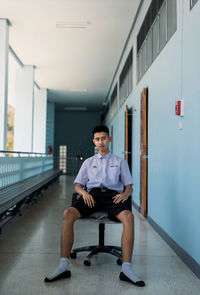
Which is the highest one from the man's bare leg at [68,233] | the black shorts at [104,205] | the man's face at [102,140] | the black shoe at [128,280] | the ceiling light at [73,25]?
the ceiling light at [73,25]

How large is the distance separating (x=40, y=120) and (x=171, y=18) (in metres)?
9.68

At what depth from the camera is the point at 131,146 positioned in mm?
6867

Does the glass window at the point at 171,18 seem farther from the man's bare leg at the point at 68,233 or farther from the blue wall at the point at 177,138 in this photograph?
the man's bare leg at the point at 68,233

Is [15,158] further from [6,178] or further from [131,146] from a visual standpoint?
[131,146]

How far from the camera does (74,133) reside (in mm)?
17984

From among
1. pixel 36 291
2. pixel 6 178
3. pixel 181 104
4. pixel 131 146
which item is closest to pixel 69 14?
pixel 131 146

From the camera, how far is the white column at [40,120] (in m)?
12.5

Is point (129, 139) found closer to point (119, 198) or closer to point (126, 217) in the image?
point (119, 198)

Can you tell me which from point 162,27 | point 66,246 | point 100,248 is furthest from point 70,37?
point 66,246

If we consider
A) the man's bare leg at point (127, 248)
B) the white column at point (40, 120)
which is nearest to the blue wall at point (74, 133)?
the white column at point (40, 120)

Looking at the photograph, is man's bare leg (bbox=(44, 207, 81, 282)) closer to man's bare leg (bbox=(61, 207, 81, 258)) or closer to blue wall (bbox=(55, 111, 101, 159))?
man's bare leg (bbox=(61, 207, 81, 258))

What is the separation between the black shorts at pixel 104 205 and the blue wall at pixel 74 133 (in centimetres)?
1507

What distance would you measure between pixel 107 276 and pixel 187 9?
2347 mm

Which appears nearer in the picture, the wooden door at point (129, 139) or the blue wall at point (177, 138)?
the blue wall at point (177, 138)
